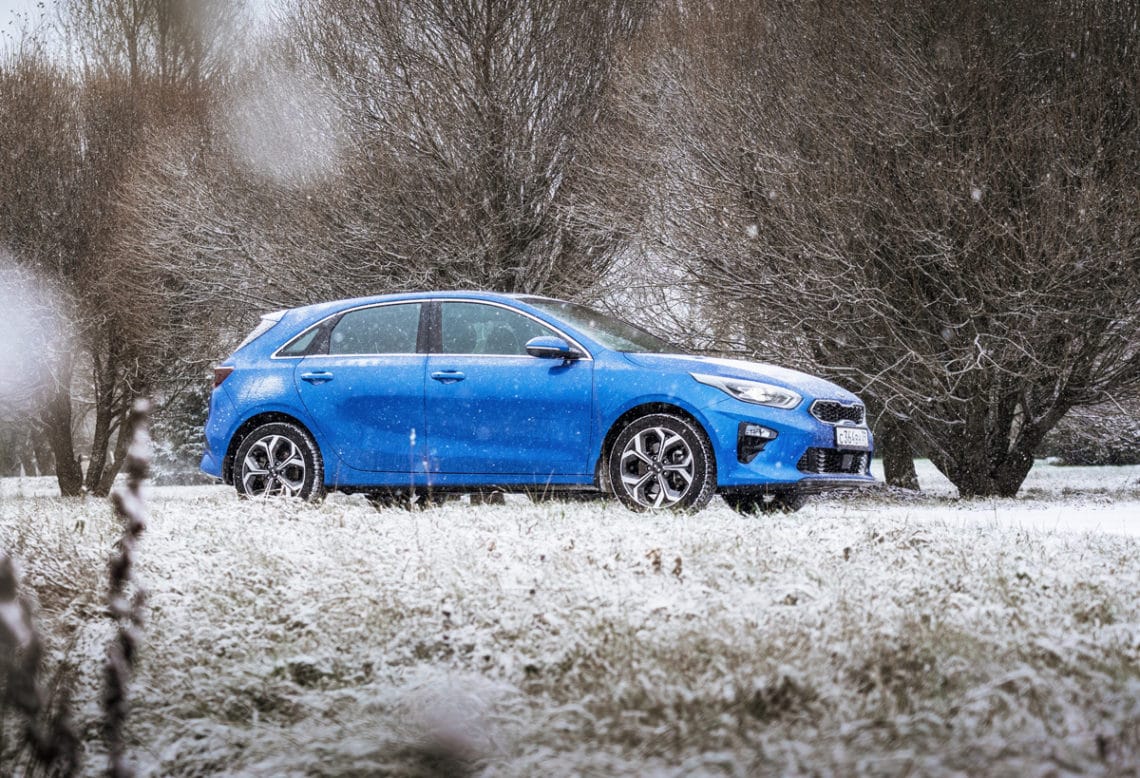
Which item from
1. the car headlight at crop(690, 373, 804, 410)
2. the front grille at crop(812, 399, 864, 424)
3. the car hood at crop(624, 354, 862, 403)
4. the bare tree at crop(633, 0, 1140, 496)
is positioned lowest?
the front grille at crop(812, 399, 864, 424)

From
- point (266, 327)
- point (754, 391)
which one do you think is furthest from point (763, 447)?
point (266, 327)

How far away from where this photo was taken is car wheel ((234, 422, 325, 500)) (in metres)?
9.09

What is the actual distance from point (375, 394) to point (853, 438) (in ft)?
11.1

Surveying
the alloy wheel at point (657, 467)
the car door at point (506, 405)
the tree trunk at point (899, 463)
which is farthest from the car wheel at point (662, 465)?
the tree trunk at point (899, 463)

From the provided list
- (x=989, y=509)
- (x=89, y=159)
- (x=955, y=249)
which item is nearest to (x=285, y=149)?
(x=89, y=159)

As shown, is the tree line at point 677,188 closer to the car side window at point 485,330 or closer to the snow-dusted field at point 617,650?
the car side window at point 485,330

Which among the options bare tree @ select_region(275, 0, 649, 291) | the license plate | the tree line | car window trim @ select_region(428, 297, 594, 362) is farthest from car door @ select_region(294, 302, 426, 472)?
bare tree @ select_region(275, 0, 649, 291)

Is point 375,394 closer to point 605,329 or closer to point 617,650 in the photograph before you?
point 605,329

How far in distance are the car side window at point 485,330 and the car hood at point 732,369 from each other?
79 centimetres

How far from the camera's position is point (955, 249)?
41.8 ft

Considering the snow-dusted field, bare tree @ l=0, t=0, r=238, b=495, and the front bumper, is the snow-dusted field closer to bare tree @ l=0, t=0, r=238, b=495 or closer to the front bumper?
the front bumper

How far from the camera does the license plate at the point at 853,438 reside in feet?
28.0

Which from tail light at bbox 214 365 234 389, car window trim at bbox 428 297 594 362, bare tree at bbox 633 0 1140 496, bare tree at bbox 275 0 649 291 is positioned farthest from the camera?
bare tree at bbox 275 0 649 291

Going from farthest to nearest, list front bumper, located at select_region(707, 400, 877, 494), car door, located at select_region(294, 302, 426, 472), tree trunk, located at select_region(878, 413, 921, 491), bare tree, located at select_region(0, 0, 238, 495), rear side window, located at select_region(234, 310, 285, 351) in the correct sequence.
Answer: bare tree, located at select_region(0, 0, 238, 495) → tree trunk, located at select_region(878, 413, 921, 491) → rear side window, located at select_region(234, 310, 285, 351) → car door, located at select_region(294, 302, 426, 472) → front bumper, located at select_region(707, 400, 877, 494)
